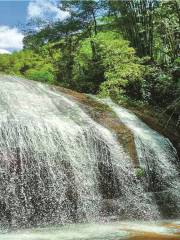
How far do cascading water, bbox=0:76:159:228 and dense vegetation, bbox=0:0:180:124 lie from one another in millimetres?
2363

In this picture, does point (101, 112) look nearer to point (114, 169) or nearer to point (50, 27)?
point (114, 169)

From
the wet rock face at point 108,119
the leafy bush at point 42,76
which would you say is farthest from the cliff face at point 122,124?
the leafy bush at point 42,76

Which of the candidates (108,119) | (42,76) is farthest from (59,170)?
(42,76)

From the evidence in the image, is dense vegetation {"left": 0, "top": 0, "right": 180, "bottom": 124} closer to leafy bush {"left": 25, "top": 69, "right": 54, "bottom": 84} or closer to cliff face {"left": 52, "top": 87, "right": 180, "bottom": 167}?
leafy bush {"left": 25, "top": 69, "right": 54, "bottom": 84}

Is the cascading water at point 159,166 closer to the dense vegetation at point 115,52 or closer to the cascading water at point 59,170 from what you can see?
the cascading water at point 59,170

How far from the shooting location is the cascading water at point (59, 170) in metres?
9.84

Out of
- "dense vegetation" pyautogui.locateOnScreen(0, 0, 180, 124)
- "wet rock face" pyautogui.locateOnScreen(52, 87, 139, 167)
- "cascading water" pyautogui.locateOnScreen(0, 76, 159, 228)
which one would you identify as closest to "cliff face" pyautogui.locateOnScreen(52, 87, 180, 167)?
"wet rock face" pyautogui.locateOnScreen(52, 87, 139, 167)

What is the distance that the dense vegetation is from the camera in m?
16.9

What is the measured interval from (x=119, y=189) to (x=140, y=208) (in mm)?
652

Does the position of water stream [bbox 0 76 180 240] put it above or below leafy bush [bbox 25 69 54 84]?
below

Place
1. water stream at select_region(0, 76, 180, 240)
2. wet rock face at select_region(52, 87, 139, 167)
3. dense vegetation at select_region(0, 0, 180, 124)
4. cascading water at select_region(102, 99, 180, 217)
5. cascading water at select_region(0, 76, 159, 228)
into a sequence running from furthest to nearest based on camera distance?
dense vegetation at select_region(0, 0, 180, 124)
wet rock face at select_region(52, 87, 139, 167)
cascading water at select_region(102, 99, 180, 217)
cascading water at select_region(0, 76, 159, 228)
water stream at select_region(0, 76, 180, 240)

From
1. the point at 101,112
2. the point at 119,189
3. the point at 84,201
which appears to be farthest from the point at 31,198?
the point at 101,112

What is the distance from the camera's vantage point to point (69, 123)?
39.1ft

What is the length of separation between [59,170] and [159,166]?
3.01 m
